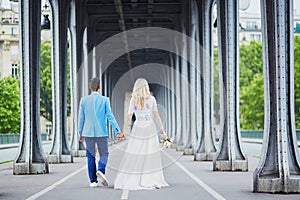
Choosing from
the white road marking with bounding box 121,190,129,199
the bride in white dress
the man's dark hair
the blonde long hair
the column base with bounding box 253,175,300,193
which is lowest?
the white road marking with bounding box 121,190,129,199

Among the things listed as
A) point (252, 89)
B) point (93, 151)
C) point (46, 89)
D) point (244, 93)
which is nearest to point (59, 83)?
point (93, 151)

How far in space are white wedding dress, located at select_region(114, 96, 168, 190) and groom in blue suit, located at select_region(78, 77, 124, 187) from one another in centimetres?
42

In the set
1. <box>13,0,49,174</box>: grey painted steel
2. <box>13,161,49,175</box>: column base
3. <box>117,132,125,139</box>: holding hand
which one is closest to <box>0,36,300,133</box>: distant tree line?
<box>13,0,49,174</box>: grey painted steel

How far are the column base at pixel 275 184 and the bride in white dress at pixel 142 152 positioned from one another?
2.00 m

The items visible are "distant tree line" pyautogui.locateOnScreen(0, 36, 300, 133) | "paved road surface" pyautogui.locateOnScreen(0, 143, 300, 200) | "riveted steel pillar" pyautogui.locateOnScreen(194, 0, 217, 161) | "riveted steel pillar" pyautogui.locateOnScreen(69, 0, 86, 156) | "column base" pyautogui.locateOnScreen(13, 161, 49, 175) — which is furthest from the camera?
"distant tree line" pyautogui.locateOnScreen(0, 36, 300, 133)

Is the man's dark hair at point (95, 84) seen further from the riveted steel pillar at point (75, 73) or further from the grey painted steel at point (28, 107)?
the riveted steel pillar at point (75, 73)

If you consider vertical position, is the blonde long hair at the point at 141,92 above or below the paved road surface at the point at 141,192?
above

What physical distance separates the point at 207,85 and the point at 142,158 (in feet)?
41.7

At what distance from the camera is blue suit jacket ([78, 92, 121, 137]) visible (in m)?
14.2

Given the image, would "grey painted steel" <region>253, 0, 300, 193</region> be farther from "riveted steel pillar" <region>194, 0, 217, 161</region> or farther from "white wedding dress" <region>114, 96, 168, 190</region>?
"riveted steel pillar" <region>194, 0, 217, 161</region>

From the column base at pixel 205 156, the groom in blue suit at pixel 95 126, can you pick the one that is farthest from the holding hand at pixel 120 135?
the column base at pixel 205 156

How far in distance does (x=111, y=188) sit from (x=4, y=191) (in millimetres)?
2080

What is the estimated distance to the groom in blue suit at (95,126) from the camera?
1419 cm

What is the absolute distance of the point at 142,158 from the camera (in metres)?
14.0
